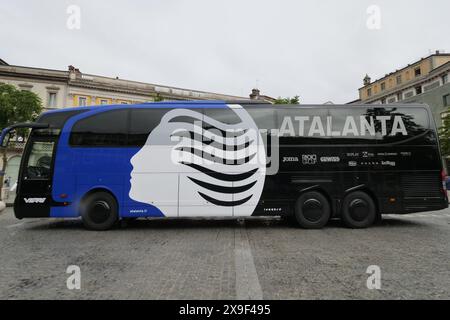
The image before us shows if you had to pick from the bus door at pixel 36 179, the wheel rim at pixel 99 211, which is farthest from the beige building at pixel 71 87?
the wheel rim at pixel 99 211

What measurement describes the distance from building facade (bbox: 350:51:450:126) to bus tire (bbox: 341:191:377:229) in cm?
3237

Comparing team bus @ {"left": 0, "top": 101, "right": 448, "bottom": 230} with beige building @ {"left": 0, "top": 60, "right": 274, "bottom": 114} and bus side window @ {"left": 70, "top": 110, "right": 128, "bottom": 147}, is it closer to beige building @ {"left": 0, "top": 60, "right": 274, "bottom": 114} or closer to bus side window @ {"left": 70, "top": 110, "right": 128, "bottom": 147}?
bus side window @ {"left": 70, "top": 110, "right": 128, "bottom": 147}

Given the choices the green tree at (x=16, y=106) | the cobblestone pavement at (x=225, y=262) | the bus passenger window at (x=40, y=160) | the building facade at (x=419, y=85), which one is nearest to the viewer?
the cobblestone pavement at (x=225, y=262)

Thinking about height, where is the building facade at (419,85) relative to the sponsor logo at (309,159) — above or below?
above

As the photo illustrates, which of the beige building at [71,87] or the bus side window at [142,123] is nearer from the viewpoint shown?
the bus side window at [142,123]

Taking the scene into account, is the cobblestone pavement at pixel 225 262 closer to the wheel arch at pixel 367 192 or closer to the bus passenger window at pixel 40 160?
the wheel arch at pixel 367 192

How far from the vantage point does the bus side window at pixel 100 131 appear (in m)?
7.15

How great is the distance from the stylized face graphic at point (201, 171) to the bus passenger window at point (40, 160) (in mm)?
2439

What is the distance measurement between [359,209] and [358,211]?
64 millimetres

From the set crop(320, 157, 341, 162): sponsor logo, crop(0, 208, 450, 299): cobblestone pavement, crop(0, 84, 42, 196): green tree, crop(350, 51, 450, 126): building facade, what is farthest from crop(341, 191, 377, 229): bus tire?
crop(350, 51, 450, 126): building facade

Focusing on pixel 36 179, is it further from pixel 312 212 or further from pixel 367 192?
pixel 367 192

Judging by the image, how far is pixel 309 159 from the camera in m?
7.17

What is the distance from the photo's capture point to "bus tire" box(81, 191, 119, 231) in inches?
277
